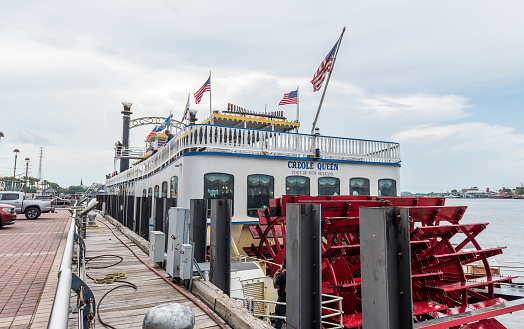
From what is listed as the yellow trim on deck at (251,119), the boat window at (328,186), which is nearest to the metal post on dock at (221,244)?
the boat window at (328,186)

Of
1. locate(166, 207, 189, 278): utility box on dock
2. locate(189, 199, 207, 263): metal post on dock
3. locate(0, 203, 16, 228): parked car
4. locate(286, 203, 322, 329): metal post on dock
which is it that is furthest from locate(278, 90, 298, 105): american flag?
locate(0, 203, 16, 228): parked car

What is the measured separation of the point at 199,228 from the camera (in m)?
6.23

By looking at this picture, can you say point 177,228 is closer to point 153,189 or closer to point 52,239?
point 52,239

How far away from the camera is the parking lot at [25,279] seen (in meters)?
4.16

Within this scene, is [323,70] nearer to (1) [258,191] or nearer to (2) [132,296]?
(1) [258,191]

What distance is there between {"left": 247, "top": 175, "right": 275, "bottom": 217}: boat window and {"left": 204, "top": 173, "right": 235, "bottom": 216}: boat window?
2.01 ft

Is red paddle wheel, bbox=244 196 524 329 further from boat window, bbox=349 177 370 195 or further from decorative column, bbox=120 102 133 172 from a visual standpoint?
decorative column, bbox=120 102 133 172

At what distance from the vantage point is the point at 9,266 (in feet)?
22.4

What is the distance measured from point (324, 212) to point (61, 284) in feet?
19.9

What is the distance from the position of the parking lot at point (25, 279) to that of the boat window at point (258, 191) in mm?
5122

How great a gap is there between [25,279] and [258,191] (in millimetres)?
6323

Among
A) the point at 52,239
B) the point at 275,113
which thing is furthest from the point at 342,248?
the point at 275,113

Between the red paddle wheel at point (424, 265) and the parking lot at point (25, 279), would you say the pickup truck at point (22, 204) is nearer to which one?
the parking lot at point (25, 279)

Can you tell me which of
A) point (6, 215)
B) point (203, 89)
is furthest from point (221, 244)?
point (6, 215)
